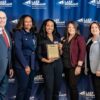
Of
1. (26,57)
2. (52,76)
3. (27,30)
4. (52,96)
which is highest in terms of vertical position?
(27,30)

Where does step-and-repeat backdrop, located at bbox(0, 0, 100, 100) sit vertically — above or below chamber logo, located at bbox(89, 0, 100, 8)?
below

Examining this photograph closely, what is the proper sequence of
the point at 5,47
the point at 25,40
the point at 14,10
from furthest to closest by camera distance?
the point at 14,10
the point at 25,40
the point at 5,47

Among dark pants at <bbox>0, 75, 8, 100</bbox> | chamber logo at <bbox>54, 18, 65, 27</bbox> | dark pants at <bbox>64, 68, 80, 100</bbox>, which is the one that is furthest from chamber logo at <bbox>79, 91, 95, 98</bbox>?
dark pants at <bbox>0, 75, 8, 100</bbox>

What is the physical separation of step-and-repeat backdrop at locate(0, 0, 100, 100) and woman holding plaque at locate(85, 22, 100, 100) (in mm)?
357

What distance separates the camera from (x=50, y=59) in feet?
13.4

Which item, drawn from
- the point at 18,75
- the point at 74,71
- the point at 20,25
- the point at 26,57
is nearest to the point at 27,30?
the point at 20,25

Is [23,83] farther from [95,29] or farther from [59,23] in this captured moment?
[95,29]

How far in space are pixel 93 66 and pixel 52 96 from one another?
0.73 m

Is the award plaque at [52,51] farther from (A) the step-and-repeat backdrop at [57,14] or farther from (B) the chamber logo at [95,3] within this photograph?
(B) the chamber logo at [95,3]

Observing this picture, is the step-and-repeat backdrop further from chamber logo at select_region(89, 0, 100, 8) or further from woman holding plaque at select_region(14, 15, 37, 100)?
woman holding plaque at select_region(14, 15, 37, 100)

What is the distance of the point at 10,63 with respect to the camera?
153 inches

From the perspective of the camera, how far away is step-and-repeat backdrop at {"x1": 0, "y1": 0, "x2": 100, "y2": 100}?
4398mm

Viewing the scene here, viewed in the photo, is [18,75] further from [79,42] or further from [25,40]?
[79,42]

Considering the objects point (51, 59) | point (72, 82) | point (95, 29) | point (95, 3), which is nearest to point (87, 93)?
point (72, 82)
